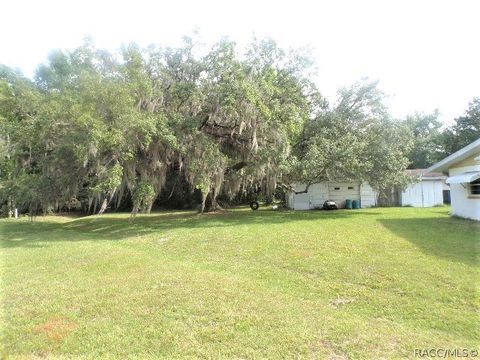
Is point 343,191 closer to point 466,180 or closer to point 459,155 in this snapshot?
point 459,155

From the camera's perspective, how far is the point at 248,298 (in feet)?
16.6

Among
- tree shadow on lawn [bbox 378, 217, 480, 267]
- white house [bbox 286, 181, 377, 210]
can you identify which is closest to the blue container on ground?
white house [bbox 286, 181, 377, 210]

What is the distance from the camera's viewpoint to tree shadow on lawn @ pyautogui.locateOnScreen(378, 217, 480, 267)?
7117 millimetres

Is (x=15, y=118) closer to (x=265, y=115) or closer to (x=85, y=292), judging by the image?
(x=265, y=115)

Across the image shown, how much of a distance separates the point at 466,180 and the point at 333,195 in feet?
36.6

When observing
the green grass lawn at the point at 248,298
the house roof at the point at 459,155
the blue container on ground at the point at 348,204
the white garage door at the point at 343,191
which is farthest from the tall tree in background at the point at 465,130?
the green grass lawn at the point at 248,298

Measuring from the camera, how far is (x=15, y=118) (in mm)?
17562

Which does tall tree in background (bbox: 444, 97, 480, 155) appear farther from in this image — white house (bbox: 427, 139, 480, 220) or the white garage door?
white house (bbox: 427, 139, 480, 220)

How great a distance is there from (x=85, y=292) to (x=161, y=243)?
455cm

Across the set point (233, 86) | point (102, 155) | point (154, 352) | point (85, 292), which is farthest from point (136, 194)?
point (154, 352)

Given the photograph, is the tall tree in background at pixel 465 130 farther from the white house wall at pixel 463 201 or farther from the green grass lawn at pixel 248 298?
the green grass lawn at pixel 248 298

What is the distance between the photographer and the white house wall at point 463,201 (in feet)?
38.9

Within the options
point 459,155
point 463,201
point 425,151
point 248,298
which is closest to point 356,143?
point 459,155

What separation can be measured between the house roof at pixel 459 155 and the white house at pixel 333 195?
8.21 metres
